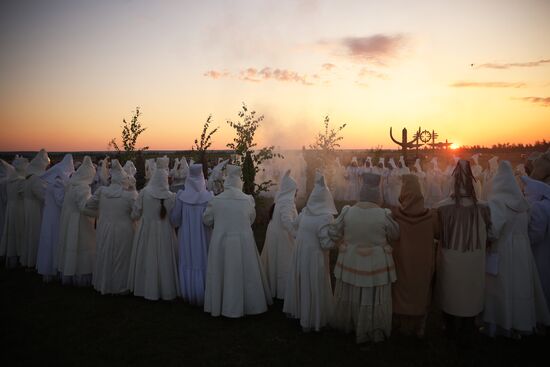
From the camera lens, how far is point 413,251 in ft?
16.4

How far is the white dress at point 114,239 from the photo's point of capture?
22.9ft

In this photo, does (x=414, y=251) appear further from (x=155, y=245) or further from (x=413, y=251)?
(x=155, y=245)

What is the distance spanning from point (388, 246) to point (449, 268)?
83cm

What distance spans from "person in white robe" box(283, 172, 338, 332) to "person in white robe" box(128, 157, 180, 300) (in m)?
2.29

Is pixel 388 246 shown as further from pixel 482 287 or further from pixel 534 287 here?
pixel 534 287

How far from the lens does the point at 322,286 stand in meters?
5.48

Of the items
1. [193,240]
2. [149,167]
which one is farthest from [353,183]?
[193,240]

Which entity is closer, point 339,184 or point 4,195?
point 4,195

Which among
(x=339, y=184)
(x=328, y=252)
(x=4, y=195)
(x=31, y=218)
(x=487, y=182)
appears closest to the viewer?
(x=328, y=252)

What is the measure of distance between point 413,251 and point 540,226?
195cm

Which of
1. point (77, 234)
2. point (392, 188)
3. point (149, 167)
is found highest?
point (149, 167)

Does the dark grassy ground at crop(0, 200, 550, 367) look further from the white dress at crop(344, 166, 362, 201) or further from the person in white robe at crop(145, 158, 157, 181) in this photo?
the white dress at crop(344, 166, 362, 201)


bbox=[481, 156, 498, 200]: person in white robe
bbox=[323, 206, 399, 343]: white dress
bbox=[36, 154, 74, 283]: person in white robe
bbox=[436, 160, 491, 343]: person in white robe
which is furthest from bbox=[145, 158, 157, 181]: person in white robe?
bbox=[481, 156, 498, 200]: person in white robe

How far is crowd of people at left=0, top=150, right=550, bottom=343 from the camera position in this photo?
16.5 ft
